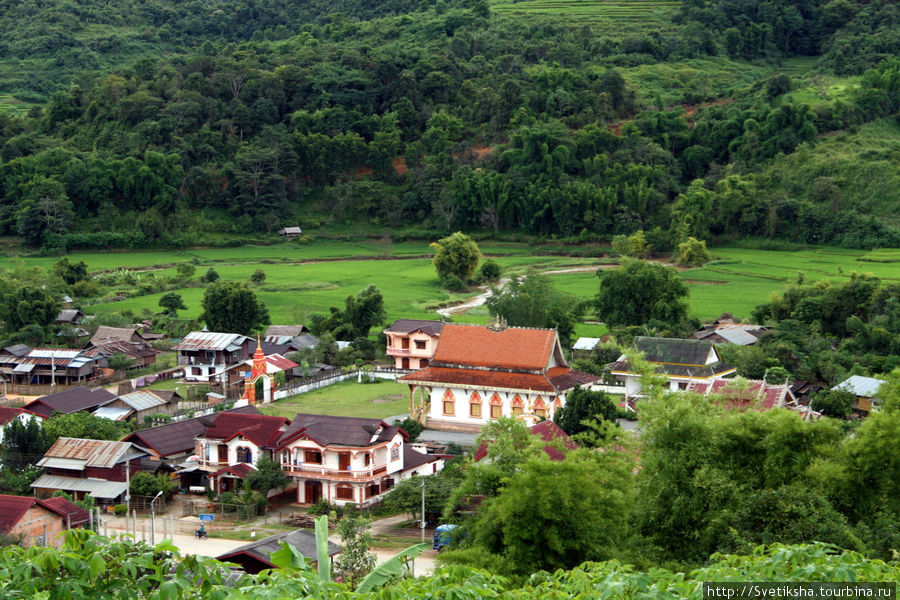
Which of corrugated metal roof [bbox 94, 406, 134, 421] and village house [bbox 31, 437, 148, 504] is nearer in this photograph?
village house [bbox 31, 437, 148, 504]

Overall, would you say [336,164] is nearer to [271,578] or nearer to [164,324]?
[164,324]

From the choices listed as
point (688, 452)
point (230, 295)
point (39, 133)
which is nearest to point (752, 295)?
point (230, 295)

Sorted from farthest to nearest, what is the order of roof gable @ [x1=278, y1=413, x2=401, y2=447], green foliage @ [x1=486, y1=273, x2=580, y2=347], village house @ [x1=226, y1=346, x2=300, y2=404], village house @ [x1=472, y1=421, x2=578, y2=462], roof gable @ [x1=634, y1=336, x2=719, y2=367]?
green foliage @ [x1=486, y1=273, x2=580, y2=347] < roof gable @ [x1=634, y1=336, x2=719, y2=367] < village house @ [x1=226, y1=346, x2=300, y2=404] < roof gable @ [x1=278, y1=413, x2=401, y2=447] < village house @ [x1=472, y1=421, x2=578, y2=462]

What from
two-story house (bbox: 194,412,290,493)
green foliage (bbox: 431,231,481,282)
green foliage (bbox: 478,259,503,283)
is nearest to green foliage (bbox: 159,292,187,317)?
green foliage (bbox: 431,231,481,282)

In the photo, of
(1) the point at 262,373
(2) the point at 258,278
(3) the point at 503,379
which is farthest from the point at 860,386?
(2) the point at 258,278

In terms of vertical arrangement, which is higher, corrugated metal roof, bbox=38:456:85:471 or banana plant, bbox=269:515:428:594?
banana plant, bbox=269:515:428:594

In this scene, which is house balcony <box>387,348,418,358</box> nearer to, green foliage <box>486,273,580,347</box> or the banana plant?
green foliage <box>486,273,580,347</box>

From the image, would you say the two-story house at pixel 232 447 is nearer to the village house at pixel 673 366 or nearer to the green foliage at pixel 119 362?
the village house at pixel 673 366
